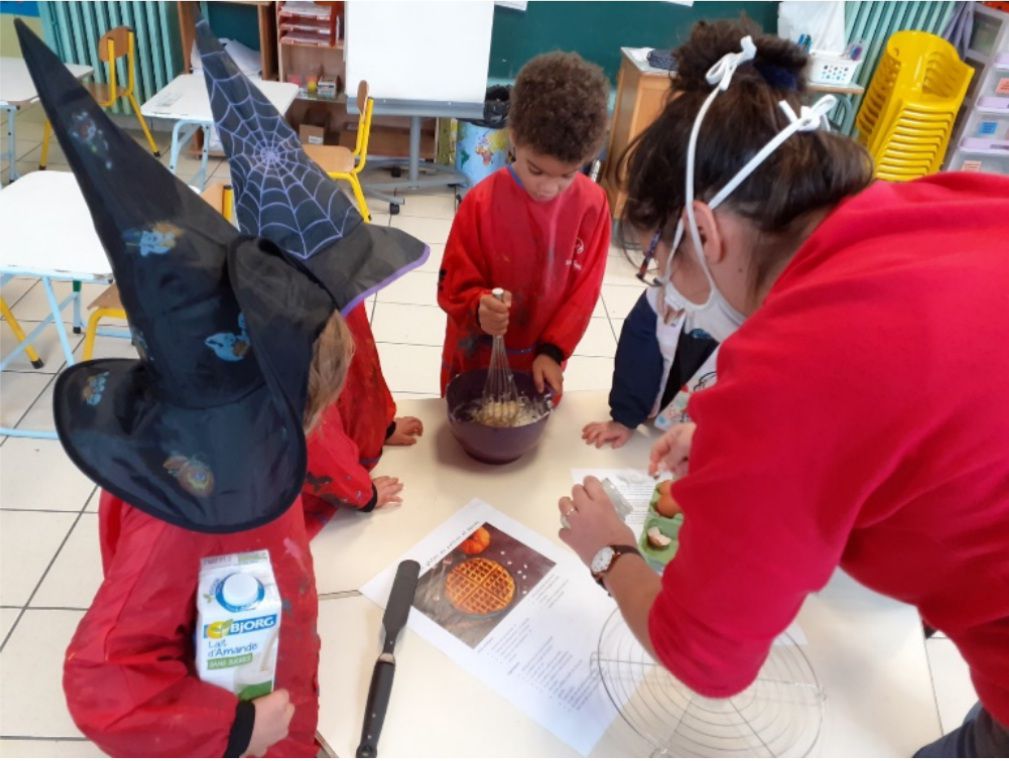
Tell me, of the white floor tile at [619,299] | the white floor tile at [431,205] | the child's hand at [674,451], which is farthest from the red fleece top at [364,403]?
the white floor tile at [431,205]

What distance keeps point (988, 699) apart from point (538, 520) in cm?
57

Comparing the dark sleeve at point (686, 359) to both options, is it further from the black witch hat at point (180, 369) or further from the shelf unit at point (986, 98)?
the shelf unit at point (986, 98)

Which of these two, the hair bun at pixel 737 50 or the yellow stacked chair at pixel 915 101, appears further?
the yellow stacked chair at pixel 915 101

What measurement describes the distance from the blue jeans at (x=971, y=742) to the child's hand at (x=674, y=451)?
1.43 feet

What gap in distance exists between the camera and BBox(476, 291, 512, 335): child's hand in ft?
4.38

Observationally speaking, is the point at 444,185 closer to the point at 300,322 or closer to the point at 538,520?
the point at 538,520

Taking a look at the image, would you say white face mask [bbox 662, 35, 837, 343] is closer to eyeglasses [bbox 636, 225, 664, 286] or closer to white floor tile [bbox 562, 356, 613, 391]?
eyeglasses [bbox 636, 225, 664, 286]

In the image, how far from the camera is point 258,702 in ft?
2.51

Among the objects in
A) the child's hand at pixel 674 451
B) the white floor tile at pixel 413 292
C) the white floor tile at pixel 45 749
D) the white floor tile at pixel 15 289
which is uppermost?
the child's hand at pixel 674 451

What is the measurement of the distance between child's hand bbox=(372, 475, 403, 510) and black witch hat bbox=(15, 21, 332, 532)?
36 cm

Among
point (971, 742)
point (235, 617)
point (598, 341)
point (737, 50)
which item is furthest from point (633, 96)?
point (235, 617)

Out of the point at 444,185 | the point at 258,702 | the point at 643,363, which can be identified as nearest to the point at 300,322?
the point at 258,702

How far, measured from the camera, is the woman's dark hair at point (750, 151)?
71 centimetres

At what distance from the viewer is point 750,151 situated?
0.71 metres
